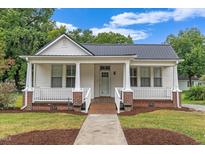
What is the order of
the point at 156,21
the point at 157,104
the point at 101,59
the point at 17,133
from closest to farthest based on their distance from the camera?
the point at 17,133 → the point at 101,59 → the point at 157,104 → the point at 156,21

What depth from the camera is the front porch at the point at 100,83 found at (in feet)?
56.2

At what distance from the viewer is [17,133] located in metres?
9.81

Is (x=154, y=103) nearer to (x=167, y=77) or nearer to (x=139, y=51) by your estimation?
(x=167, y=77)

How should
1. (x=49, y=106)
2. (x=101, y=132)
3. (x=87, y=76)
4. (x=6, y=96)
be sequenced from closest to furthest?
1. (x=101, y=132)
2. (x=6, y=96)
3. (x=49, y=106)
4. (x=87, y=76)

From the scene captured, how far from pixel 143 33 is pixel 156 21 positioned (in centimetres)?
446

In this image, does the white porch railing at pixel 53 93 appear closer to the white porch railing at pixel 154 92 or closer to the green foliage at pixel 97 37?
the white porch railing at pixel 154 92

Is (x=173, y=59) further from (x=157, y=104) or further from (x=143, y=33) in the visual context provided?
(x=143, y=33)

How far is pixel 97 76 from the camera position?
795 inches

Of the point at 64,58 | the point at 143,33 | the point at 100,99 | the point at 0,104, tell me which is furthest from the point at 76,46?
the point at 143,33

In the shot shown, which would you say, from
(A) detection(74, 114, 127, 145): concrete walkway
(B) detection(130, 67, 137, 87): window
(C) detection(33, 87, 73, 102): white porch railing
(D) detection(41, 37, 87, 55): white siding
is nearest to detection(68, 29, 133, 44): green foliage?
(B) detection(130, 67, 137, 87): window

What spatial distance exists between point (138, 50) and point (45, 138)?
13668 millimetres

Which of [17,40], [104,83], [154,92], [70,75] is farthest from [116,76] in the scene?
[17,40]

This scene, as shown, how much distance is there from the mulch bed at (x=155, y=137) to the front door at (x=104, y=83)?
10.3m
